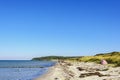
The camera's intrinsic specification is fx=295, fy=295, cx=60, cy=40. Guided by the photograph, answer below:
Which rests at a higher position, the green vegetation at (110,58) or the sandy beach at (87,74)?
the green vegetation at (110,58)

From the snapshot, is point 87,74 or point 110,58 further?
point 110,58

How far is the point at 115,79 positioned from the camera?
98.3 feet

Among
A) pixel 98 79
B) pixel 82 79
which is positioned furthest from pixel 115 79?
pixel 82 79

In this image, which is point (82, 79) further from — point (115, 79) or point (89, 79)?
point (115, 79)

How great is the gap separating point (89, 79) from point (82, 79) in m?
0.93

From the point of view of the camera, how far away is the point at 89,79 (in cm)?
3303

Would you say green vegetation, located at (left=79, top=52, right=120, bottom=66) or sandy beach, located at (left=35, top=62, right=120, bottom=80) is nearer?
sandy beach, located at (left=35, top=62, right=120, bottom=80)

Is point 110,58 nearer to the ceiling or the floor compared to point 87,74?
nearer to the ceiling

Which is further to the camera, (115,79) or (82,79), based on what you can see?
(82,79)

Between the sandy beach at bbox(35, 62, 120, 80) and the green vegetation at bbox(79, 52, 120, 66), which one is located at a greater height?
the green vegetation at bbox(79, 52, 120, 66)

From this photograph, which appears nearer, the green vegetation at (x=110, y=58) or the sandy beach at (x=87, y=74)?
the sandy beach at (x=87, y=74)

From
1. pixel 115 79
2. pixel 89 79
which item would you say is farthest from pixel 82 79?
pixel 115 79

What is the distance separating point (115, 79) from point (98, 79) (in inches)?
101

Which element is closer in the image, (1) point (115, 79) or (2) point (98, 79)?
(1) point (115, 79)
